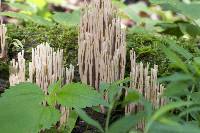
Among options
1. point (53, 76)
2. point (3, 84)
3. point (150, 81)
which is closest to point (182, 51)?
point (150, 81)

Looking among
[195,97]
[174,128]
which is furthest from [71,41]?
[174,128]

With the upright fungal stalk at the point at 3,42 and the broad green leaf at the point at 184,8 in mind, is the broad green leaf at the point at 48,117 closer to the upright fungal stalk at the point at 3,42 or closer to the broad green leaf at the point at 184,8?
the upright fungal stalk at the point at 3,42

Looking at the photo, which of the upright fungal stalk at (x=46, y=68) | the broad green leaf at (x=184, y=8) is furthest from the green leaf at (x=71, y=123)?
the broad green leaf at (x=184, y=8)

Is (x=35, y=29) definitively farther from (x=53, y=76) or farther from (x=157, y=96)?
(x=157, y=96)

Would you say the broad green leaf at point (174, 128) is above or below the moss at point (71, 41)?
below

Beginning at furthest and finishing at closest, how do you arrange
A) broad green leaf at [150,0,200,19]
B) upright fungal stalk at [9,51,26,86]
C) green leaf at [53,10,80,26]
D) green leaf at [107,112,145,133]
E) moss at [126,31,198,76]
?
green leaf at [53,10,80,26], broad green leaf at [150,0,200,19], moss at [126,31,198,76], upright fungal stalk at [9,51,26,86], green leaf at [107,112,145,133]

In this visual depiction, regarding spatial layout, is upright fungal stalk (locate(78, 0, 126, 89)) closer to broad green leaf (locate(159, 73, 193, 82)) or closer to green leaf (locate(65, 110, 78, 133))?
green leaf (locate(65, 110, 78, 133))

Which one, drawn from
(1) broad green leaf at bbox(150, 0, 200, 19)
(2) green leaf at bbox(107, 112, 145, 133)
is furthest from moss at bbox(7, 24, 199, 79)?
(2) green leaf at bbox(107, 112, 145, 133)
